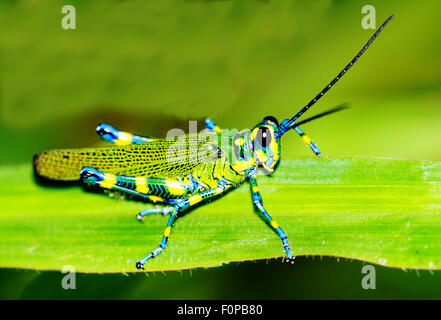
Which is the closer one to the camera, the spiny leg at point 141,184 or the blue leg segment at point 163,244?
the blue leg segment at point 163,244

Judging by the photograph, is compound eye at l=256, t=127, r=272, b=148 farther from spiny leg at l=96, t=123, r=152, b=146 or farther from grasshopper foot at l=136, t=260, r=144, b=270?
grasshopper foot at l=136, t=260, r=144, b=270

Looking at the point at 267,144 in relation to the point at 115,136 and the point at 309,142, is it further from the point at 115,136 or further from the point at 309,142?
the point at 115,136

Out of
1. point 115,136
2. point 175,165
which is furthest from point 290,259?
point 115,136

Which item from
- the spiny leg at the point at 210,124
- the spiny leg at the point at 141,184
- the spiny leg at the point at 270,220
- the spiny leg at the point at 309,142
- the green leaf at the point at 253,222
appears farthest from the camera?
the spiny leg at the point at 210,124

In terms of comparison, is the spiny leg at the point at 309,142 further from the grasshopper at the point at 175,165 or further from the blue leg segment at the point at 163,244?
the blue leg segment at the point at 163,244

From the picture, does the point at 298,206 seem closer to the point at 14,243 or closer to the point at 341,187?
the point at 341,187

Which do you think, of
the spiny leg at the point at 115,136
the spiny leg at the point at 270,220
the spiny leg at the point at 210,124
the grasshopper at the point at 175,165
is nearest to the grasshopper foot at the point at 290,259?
the spiny leg at the point at 270,220
